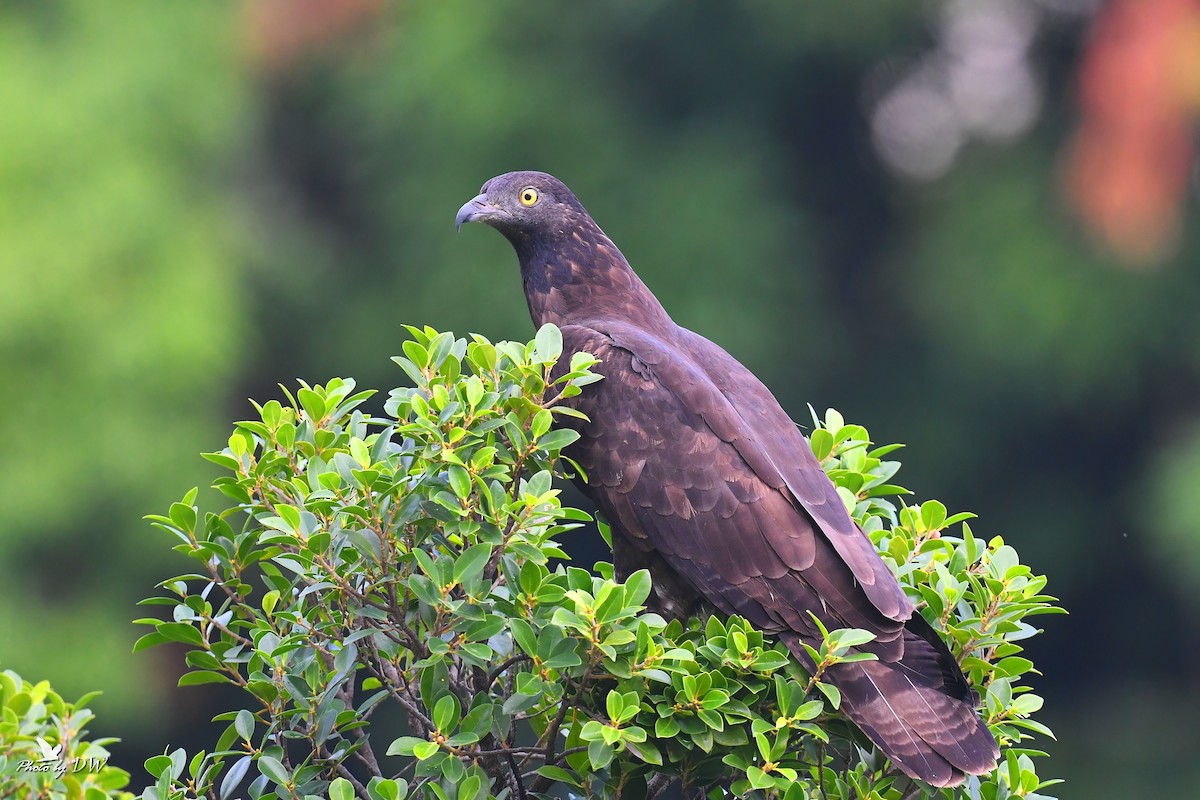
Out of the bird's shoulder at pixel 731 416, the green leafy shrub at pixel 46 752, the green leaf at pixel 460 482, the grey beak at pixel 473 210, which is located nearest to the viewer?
the green leafy shrub at pixel 46 752

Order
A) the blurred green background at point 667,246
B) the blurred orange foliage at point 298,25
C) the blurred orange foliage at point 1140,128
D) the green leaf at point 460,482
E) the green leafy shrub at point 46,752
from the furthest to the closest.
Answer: the blurred orange foliage at point 298,25
the blurred orange foliage at point 1140,128
the blurred green background at point 667,246
the green leaf at point 460,482
the green leafy shrub at point 46,752

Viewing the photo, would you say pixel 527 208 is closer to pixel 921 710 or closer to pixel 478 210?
pixel 478 210

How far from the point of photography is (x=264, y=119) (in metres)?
13.6

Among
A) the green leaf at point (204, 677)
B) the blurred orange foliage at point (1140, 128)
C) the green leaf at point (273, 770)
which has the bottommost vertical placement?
the green leaf at point (273, 770)

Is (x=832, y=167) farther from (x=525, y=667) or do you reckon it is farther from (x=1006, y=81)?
(x=525, y=667)

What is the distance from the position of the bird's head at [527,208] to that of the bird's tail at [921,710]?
1.53 metres

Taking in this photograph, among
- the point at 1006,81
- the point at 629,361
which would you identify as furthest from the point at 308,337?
the point at 629,361

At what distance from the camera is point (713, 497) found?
3.21 meters

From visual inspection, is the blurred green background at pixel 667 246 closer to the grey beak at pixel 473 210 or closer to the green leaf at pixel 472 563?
the grey beak at pixel 473 210

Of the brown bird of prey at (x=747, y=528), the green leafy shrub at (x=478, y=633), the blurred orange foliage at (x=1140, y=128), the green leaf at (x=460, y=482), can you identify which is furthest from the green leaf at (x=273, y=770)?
the blurred orange foliage at (x=1140, y=128)

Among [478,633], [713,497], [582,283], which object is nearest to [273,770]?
[478,633]

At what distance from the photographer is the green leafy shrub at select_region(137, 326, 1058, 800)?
247 cm

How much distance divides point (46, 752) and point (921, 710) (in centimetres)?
155

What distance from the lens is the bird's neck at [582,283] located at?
12.6 ft
